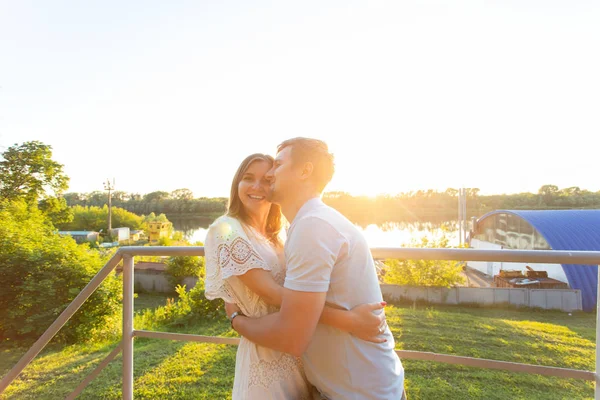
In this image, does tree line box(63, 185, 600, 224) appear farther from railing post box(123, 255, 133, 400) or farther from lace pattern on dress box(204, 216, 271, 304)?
lace pattern on dress box(204, 216, 271, 304)

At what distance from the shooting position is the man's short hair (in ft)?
4.27

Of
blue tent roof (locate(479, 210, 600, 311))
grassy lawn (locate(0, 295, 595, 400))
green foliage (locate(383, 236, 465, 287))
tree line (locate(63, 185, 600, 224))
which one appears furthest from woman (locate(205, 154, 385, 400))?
tree line (locate(63, 185, 600, 224))

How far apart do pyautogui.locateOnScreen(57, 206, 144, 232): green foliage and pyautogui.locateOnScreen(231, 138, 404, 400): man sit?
184 feet

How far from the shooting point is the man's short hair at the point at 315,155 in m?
1.30

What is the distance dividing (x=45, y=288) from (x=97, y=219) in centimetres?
5235

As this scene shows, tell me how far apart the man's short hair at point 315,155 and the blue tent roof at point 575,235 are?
13.7 m

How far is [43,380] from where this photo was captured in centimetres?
452

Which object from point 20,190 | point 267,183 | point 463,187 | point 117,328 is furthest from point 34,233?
point 463,187

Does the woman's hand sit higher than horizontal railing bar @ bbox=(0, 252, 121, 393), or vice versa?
the woman's hand

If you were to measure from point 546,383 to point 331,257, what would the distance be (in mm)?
4575

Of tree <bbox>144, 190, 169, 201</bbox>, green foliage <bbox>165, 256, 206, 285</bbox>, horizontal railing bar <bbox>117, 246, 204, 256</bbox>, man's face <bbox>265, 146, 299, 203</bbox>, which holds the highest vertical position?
tree <bbox>144, 190, 169, 201</bbox>

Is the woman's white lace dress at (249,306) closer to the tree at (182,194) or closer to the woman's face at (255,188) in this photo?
the woman's face at (255,188)

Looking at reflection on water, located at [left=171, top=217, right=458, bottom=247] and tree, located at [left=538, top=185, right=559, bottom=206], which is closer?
reflection on water, located at [left=171, top=217, right=458, bottom=247]

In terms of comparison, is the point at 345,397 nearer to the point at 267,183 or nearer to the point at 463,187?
the point at 267,183
